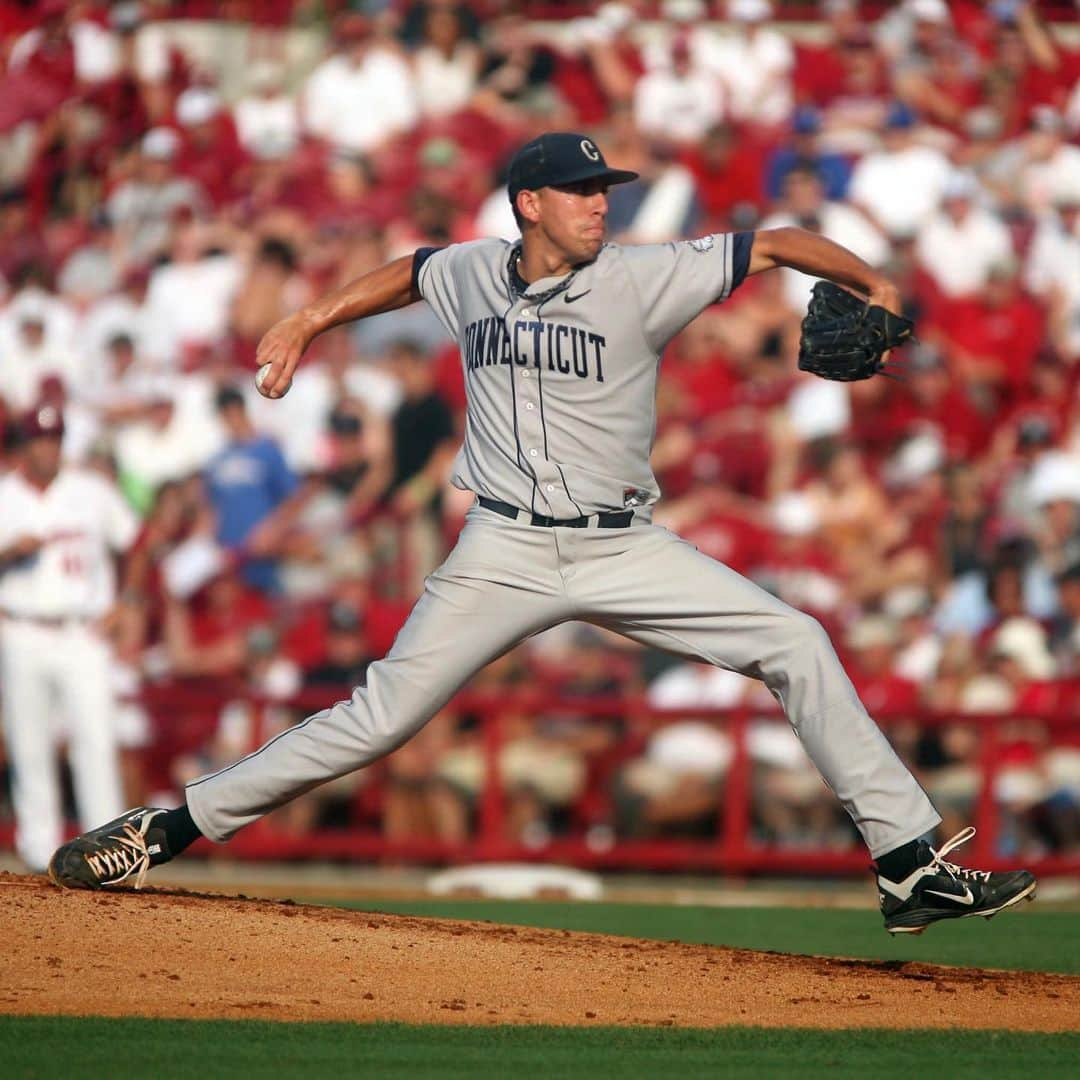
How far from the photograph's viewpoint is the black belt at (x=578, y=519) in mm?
5336

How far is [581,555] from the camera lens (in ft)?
17.5

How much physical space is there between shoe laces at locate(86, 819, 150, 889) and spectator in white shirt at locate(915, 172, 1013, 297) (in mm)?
7342

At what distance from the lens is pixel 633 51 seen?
1367 cm

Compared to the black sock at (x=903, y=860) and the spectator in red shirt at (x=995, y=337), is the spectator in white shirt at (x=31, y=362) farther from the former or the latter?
the black sock at (x=903, y=860)

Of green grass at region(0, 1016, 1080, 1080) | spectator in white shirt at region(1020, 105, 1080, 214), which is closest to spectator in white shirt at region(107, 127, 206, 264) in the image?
spectator in white shirt at region(1020, 105, 1080, 214)

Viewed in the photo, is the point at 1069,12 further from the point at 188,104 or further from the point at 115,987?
the point at 115,987

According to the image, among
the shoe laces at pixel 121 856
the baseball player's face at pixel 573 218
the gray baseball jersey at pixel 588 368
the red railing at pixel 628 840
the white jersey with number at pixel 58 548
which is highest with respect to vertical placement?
the baseball player's face at pixel 573 218

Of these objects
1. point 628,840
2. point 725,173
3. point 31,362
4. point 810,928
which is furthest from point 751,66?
point 810,928

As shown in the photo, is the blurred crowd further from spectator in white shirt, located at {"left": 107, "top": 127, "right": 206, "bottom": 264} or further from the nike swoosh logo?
the nike swoosh logo

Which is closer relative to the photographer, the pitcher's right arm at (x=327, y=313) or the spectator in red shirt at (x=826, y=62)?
the pitcher's right arm at (x=327, y=313)

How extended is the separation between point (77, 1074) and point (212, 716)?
20.7 ft

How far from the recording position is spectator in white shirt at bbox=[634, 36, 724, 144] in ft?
42.5

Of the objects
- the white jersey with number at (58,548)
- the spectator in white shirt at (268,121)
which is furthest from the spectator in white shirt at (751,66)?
the white jersey with number at (58,548)

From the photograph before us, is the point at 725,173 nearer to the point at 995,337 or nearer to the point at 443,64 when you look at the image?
the point at 995,337
